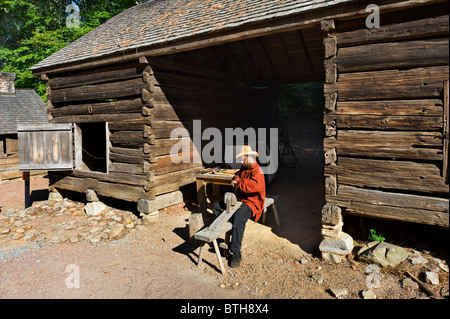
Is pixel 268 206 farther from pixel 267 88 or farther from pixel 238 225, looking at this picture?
pixel 267 88

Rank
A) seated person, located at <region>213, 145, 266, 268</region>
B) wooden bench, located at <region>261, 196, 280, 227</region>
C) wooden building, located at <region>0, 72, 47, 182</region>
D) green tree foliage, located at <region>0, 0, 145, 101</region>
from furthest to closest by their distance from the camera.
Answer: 1. green tree foliage, located at <region>0, 0, 145, 101</region>
2. wooden building, located at <region>0, 72, 47, 182</region>
3. wooden bench, located at <region>261, 196, 280, 227</region>
4. seated person, located at <region>213, 145, 266, 268</region>

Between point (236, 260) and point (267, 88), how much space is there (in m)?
8.37

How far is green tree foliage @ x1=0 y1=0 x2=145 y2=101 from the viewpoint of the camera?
1766 cm

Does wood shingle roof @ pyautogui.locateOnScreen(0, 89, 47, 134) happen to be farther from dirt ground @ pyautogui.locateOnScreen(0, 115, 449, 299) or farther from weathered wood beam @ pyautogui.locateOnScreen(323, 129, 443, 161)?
weathered wood beam @ pyautogui.locateOnScreen(323, 129, 443, 161)

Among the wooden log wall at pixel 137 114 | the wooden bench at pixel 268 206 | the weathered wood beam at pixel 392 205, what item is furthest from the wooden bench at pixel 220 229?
the wooden log wall at pixel 137 114

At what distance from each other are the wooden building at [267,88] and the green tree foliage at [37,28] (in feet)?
30.9

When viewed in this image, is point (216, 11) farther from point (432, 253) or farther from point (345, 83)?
point (432, 253)

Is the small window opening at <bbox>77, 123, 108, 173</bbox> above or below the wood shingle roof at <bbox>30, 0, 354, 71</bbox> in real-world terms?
below

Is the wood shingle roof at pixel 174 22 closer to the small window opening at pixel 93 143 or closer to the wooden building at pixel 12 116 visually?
the small window opening at pixel 93 143

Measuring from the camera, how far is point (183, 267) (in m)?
4.97

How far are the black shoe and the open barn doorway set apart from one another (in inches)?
46.5

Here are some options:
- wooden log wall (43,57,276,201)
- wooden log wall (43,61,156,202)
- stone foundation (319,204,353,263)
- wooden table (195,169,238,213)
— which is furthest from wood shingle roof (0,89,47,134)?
stone foundation (319,204,353,263)

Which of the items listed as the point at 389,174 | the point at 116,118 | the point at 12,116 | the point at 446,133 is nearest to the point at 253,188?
the point at 389,174
